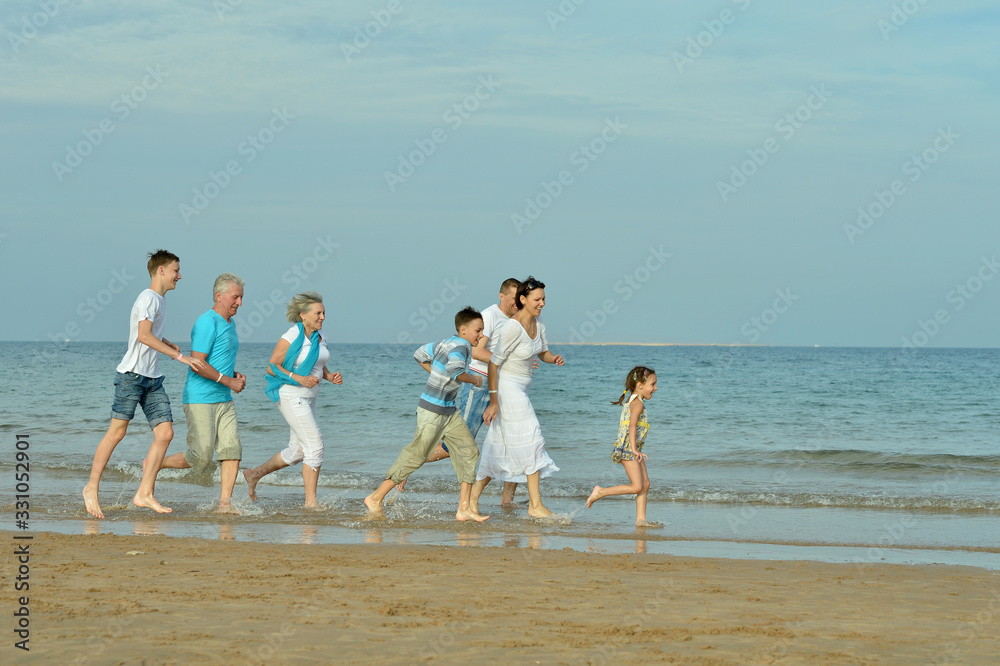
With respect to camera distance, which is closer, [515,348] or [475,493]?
[515,348]

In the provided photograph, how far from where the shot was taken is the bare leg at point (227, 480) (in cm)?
763

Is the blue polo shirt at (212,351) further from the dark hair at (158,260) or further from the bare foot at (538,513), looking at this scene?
the bare foot at (538,513)

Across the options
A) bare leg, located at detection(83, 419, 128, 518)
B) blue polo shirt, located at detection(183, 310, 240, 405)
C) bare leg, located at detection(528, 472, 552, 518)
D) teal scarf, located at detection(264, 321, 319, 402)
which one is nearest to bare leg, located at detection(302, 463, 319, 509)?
teal scarf, located at detection(264, 321, 319, 402)

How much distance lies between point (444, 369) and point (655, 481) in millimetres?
5003

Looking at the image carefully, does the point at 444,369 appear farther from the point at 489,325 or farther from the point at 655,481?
the point at 655,481

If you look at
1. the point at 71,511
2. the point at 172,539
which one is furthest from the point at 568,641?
the point at 71,511

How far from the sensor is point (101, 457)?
24.6ft

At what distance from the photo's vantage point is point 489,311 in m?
8.16

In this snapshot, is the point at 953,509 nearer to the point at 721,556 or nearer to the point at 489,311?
the point at 721,556

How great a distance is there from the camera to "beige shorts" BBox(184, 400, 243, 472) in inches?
292

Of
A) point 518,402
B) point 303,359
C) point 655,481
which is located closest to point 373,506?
point 303,359

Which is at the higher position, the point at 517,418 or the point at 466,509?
the point at 517,418

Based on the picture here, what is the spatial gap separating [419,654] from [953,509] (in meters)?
7.50

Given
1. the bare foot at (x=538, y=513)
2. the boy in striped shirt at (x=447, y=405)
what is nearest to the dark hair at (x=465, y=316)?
the boy in striped shirt at (x=447, y=405)
